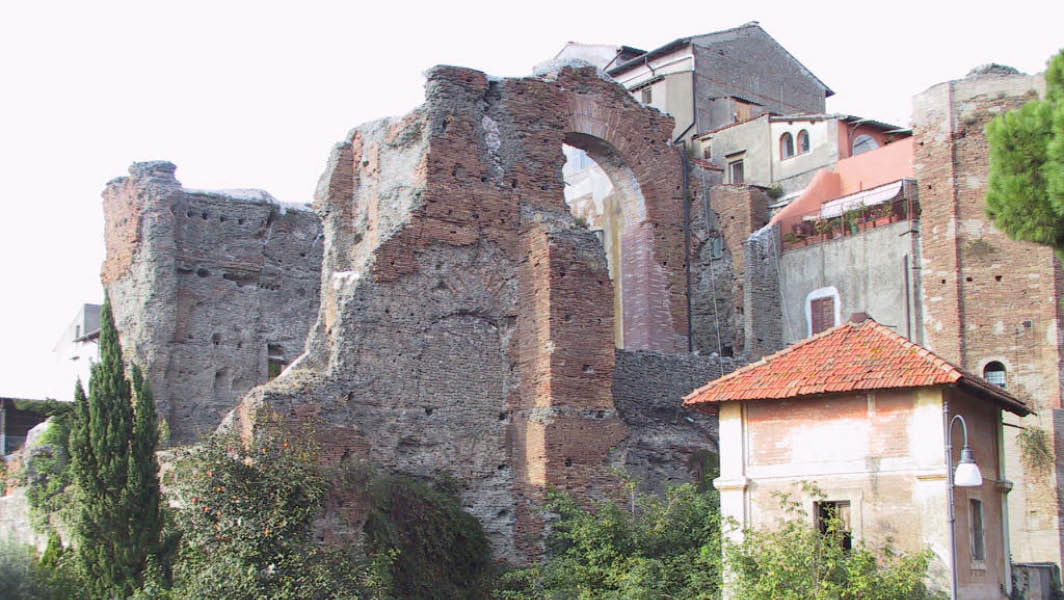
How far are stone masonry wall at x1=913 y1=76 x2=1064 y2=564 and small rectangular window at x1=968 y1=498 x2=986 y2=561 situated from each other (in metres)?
6.49

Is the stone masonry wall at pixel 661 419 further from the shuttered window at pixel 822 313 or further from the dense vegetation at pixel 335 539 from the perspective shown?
the shuttered window at pixel 822 313

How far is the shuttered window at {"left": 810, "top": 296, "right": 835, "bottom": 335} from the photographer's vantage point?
1007 inches

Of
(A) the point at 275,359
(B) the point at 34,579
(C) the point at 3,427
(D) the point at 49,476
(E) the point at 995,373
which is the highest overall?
(A) the point at 275,359

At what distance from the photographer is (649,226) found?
24.0 metres

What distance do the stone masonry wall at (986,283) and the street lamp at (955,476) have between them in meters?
7.00

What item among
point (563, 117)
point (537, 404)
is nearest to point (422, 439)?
point (537, 404)

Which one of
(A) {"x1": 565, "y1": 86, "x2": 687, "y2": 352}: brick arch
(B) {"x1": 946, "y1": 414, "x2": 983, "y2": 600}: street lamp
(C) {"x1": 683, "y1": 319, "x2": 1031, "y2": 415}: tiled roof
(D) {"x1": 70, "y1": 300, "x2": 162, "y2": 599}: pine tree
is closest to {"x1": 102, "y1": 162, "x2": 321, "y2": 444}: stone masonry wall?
(D) {"x1": 70, "y1": 300, "x2": 162, "y2": 599}: pine tree

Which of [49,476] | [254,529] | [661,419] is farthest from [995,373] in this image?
[49,476]

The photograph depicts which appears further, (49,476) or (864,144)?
(864,144)

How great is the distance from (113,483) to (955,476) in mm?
11144

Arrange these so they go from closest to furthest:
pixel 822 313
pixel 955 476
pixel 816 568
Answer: pixel 955 476 < pixel 816 568 < pixel 822 313

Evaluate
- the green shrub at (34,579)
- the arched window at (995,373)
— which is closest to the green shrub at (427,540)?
the green shrub at (34,579)

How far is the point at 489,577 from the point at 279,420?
135 inches

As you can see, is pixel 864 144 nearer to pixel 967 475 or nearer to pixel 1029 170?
pixel 1029 170
